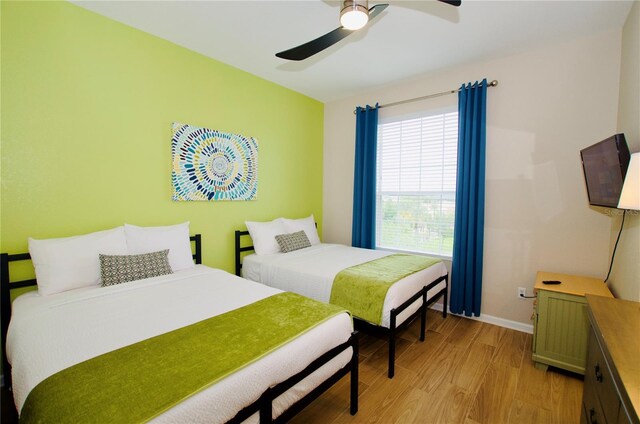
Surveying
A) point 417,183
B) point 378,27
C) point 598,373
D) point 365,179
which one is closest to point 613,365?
point 598,373

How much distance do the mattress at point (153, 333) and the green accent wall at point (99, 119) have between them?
69 cm

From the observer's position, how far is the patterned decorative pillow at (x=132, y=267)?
2090mm

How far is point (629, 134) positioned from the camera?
6.79ft

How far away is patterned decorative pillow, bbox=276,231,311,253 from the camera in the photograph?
3.38 metres

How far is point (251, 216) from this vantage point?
353 cm

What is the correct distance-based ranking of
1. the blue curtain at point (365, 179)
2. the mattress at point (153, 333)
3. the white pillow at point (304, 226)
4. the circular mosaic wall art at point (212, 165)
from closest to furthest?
the mattress at point (153, 333)
the circular mosaic wall art at point (212, 165)
the white pillow at point (304, 226)
the blue curtain at point (365, 179)

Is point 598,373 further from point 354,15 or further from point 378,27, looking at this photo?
point 378,27

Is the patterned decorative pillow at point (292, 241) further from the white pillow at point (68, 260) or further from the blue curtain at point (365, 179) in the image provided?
the white pillow at point (68, 260)

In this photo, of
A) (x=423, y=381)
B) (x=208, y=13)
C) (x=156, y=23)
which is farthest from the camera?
(x=156, y=23)

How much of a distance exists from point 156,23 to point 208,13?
51cm

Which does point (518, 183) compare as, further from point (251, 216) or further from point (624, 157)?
point (251, 216)

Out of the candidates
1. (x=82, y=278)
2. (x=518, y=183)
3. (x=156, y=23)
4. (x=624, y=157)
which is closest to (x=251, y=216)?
(x=82, y=278)

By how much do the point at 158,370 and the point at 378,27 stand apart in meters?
2.75

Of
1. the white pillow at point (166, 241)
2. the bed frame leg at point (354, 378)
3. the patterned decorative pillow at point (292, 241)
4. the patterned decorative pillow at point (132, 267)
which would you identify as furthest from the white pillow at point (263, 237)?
the bed frame leg at point (354, 378)
